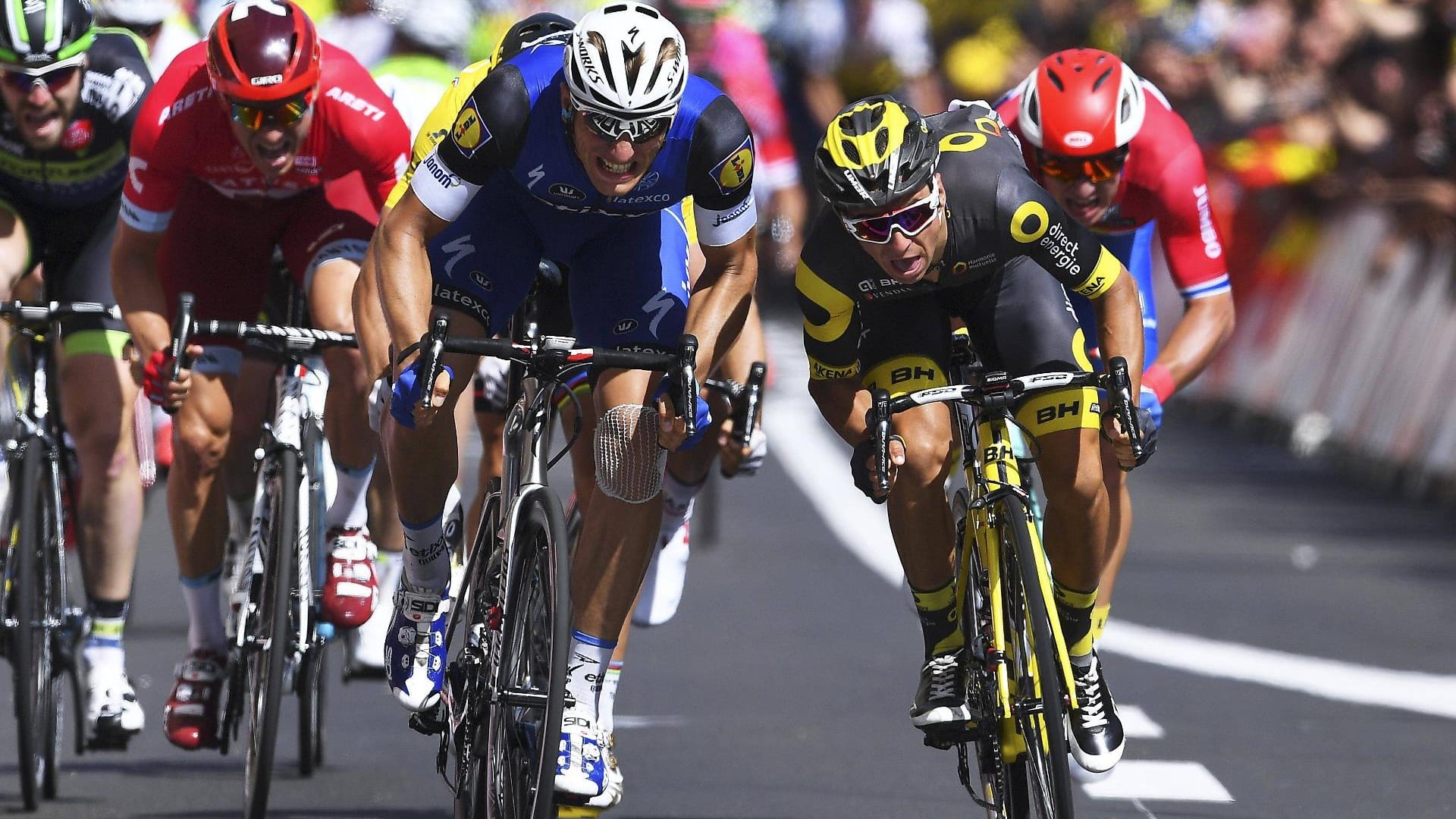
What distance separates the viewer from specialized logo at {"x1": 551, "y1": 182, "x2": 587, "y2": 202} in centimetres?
645

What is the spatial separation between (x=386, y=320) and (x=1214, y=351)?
2.74 meters

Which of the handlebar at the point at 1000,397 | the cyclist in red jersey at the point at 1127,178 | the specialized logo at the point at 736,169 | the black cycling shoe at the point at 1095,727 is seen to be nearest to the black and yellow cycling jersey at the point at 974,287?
the specialized logo at the point at 736,169

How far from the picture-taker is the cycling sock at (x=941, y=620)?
6664 millimetres

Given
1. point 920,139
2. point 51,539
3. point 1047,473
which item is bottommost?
point 51,539

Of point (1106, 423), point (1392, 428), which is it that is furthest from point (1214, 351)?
point (1392, 428)

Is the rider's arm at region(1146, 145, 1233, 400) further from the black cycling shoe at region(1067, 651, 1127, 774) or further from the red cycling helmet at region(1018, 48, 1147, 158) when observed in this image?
the black cycling shoe at region(1067, 651, 1127, 774)

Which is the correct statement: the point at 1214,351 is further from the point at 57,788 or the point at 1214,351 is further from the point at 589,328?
the point at 57,788

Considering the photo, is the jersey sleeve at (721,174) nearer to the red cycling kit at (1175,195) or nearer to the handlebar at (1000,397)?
the handlebar at (1000,397)

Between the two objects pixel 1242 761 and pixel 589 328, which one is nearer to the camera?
pixel 589 328

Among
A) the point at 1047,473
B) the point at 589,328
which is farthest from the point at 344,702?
the point at 1047,473

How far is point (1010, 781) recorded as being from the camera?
20.2 feet

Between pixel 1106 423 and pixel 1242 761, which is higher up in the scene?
pixel 1106 423

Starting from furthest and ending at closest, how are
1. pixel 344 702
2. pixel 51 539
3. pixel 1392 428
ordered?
pixel 1392 428 → pixel 344 702 → pixel 51 539

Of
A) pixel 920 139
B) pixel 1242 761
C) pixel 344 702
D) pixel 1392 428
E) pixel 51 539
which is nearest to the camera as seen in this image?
pixel 920 139
